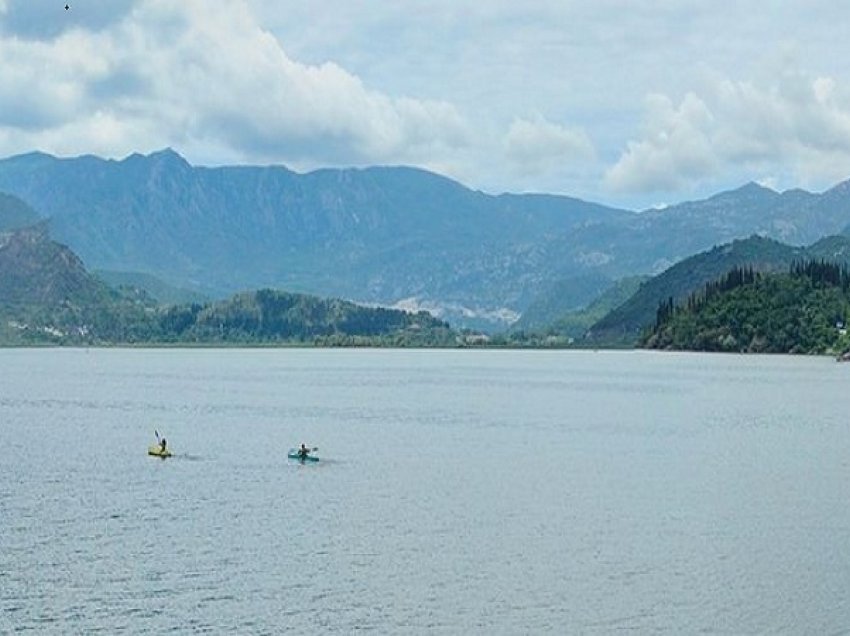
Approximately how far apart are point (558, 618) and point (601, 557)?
1366 centimetres

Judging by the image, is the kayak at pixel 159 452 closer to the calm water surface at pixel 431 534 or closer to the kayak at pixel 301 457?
the calm water surface at pixel 431 534

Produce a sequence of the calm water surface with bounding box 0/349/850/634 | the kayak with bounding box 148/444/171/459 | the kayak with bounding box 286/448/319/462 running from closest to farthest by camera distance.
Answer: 1. the calm water surface with bounding box 0/349/850/634
2. the kayak with bounding box 286/448/319/462
3. the kayak with bounding box 148/444/171/459

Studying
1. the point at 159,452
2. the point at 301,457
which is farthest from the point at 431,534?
the point at 159,452

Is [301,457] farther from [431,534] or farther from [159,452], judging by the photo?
[431,534]

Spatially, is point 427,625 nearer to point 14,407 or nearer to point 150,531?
point 150,531

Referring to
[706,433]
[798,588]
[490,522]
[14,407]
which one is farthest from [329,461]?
[14,407]

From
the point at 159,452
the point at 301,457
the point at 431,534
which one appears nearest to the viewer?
the point at 431,534

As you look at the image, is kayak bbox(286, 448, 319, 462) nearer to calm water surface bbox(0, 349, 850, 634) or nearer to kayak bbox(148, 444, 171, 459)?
calm water surface bbox(0, 349, 850, 634)

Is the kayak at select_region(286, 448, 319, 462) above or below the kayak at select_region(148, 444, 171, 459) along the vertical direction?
above

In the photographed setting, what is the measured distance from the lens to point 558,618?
62344 mm

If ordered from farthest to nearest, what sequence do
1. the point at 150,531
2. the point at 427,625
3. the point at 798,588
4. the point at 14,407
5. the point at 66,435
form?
the point at 14,407 < the point at 66,435 < the point at 150,531 < the point at 798,588 < the point at 427,625

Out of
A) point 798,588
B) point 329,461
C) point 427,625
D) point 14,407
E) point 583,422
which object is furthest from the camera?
point 14,407

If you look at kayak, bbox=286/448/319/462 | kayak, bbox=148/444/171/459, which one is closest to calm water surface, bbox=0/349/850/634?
kayak, bbox=148/444/171/459

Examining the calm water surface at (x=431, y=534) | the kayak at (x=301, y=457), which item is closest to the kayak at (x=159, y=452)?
the calm water surface at (x=431, y=534)
